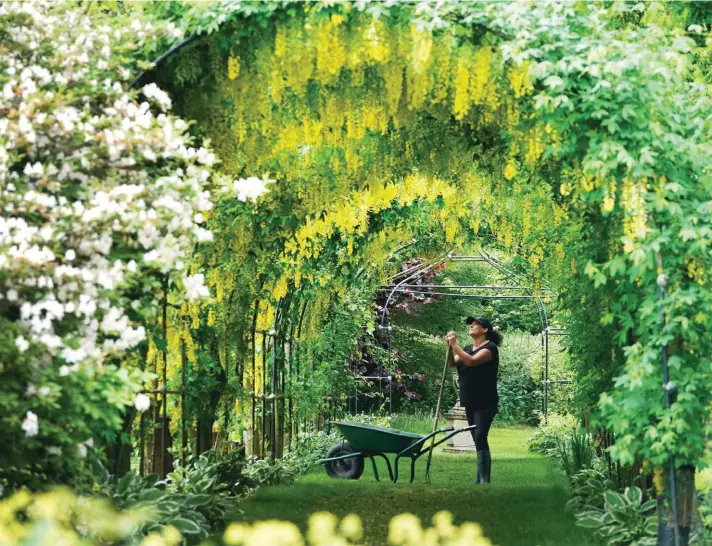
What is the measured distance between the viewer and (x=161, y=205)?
11.5 ft

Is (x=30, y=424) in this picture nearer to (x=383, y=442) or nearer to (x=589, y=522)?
(x=589, y=522)

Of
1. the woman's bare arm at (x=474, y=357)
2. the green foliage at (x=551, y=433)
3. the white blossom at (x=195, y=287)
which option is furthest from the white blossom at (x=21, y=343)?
the green foliage at (x=551, y=433)

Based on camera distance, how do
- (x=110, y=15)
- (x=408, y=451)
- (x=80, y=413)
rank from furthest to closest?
1. (x=408, y=451)
2. (x=110, y=15)
3. (x=80, y=413)

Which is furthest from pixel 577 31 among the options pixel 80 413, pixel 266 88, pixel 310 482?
pixel 310 482

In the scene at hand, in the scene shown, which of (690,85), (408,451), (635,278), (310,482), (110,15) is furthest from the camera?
(310,482)

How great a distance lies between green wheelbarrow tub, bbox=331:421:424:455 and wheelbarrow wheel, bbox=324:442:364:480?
597 millimetres

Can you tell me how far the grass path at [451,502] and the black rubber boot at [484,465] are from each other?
3.2 inches

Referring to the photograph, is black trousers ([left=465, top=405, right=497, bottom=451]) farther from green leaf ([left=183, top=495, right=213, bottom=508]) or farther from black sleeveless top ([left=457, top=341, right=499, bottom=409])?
green leaf ([left=183, top=495, right=213, bottom=508])

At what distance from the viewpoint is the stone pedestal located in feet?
38.3

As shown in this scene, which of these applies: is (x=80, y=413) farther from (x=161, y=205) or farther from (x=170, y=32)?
(x=170, y=32)

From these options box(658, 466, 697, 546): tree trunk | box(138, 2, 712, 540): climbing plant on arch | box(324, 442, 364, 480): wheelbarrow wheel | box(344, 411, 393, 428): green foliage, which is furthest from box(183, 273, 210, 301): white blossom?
box(344, 411, 393, 428): green foliage

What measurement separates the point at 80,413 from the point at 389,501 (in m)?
3.45

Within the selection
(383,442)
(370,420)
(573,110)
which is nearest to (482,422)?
(383,442)

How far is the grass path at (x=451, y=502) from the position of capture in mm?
5402
